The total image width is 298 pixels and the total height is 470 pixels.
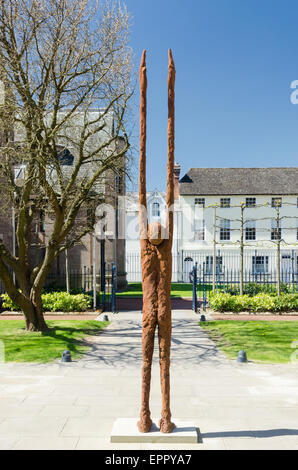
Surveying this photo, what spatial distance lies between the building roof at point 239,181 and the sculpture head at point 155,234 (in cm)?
3174

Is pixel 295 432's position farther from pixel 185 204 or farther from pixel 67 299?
pixel 185 204

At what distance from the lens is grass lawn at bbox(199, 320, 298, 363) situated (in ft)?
32.0

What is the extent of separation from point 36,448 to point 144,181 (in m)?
3.70

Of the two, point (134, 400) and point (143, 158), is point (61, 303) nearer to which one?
point (134, 400)

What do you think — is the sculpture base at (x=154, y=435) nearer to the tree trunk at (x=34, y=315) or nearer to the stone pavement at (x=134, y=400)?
the stone pavement at (x=134, y=400)

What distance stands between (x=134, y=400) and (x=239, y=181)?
33.7 m

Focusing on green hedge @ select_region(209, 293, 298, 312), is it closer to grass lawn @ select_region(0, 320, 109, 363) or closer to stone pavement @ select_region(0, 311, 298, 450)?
grass lawn @ select_region(0, 320, 109, 363)

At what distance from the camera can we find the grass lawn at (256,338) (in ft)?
32.0

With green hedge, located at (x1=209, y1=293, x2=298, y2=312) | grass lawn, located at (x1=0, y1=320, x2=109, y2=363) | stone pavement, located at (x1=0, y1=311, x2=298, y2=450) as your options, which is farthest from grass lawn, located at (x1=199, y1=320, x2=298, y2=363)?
grass lawn, located at (x1=0, y1=320, x2=109, y2=363)

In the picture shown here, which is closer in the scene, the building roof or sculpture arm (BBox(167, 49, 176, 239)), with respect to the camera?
sculpture arm (BBox(167, 49, 176, 239))

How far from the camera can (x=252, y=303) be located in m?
16.7

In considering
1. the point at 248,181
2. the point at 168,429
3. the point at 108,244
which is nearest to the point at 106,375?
the point at 168,429

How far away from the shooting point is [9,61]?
1045 cm

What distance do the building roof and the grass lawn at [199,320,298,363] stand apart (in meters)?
24.0
